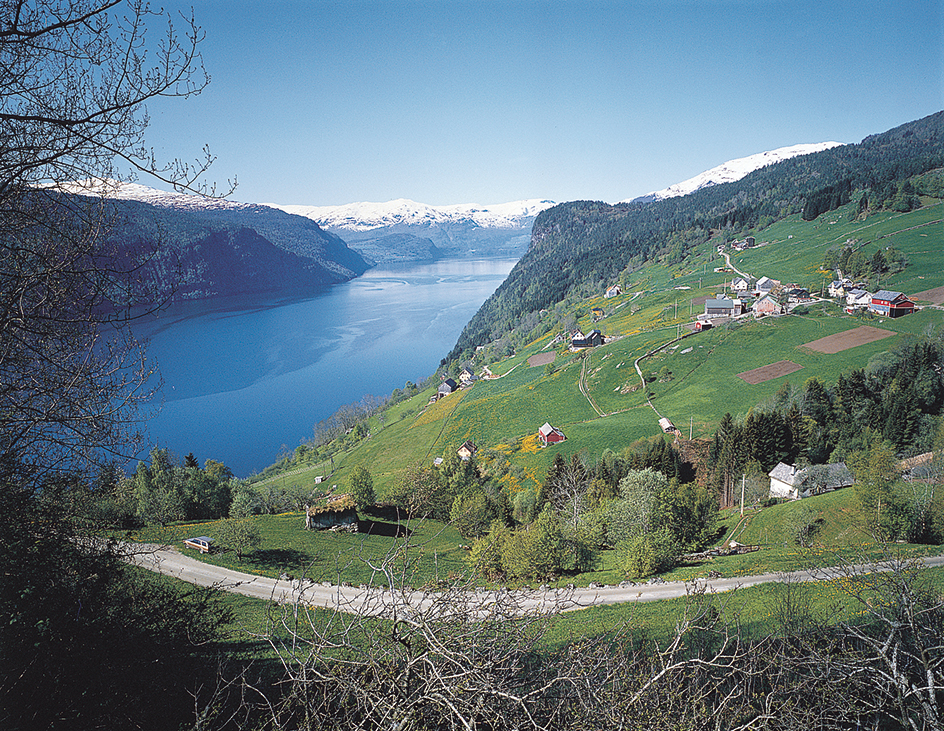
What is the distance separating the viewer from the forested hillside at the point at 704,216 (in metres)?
91.3

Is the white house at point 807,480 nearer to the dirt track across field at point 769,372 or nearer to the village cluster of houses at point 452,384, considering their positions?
the dirt track across field at point 769,372

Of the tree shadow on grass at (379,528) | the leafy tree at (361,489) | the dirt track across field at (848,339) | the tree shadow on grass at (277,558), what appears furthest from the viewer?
the dirt track across field at (848,339)

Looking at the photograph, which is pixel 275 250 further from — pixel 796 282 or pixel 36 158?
pixel 36 158

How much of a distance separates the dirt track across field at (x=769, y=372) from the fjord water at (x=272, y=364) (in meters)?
42.3

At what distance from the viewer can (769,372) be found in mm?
40531

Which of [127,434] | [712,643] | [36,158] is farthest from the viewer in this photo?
[712,643]

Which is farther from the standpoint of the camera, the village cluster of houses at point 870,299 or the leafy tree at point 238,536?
the village cluster of houses at point 870,299

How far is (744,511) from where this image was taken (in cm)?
2595

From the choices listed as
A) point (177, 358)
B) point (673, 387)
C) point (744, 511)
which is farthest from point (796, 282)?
point (177, 358)

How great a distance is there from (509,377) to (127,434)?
5920 centimetres

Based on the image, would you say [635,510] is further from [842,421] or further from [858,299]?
[858,299]

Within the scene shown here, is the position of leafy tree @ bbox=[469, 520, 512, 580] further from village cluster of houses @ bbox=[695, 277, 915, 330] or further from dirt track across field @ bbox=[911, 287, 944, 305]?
dirt track across field @ bbox=[911, 287, 944, 305]

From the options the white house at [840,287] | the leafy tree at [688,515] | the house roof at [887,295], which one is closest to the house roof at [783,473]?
the leafy tree at [688,515]

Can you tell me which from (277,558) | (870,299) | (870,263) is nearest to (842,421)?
(870,299)
